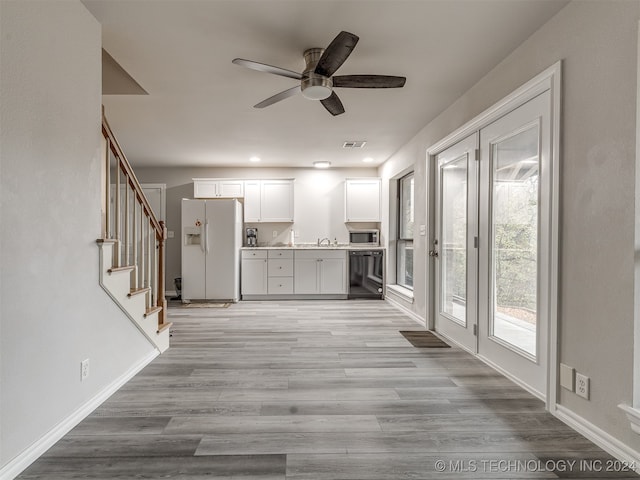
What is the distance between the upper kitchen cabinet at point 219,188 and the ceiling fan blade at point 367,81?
421 cm

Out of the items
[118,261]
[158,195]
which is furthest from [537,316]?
[158,195]

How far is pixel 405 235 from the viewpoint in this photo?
579 centimetres

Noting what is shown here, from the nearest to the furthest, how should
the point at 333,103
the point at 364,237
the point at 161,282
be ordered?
the point at 333,103
the point at 161,282
the point at 364,237

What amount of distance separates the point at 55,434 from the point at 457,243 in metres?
3.40

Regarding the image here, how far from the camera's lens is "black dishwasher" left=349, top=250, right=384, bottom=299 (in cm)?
618

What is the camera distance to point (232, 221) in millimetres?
5871

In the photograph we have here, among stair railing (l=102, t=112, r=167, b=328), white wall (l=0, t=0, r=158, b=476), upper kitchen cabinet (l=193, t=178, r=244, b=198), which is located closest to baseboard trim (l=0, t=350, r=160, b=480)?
white wall (l=0, t=0, r=158, b=476)

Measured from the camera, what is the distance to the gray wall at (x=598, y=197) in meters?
1.68

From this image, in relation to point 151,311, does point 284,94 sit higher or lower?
higher

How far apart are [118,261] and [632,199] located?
309 centimetres

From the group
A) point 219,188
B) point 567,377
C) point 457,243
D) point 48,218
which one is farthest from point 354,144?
point 48,218

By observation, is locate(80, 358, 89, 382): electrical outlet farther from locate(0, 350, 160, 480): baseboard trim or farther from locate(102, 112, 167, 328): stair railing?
locate(102, 112, 167, 328): stair railing

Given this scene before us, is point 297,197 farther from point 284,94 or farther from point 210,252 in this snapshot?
point 284,94

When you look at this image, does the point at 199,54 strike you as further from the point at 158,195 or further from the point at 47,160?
the point at 158,195
